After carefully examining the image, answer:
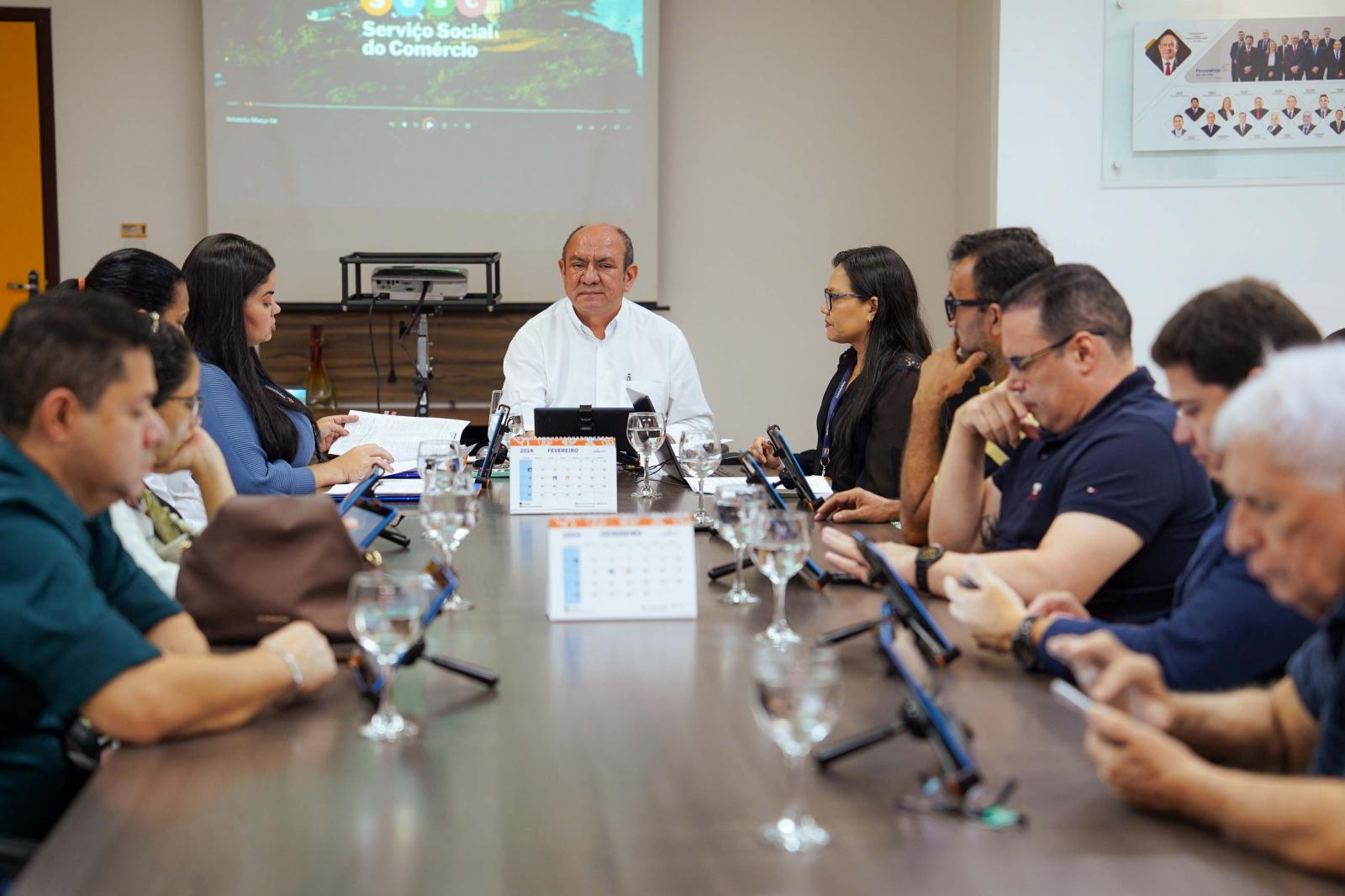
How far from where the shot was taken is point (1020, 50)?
18.2 feet

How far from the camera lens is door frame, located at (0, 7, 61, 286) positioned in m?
6.55

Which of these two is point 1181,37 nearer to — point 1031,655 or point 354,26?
point 354,26

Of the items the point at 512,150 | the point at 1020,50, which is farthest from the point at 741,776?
the point at 512,150

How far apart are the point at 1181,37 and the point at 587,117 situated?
283 centimetres

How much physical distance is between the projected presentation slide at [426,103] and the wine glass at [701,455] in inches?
151

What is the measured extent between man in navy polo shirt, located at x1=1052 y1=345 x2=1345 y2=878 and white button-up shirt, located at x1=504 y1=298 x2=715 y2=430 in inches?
147

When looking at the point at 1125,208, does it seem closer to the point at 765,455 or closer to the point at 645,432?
the point at 765,455

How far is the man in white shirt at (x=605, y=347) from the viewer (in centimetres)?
511

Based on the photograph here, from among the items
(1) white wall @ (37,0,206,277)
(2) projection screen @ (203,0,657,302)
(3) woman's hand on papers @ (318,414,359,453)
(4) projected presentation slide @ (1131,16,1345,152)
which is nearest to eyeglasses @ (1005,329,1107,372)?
(3) woman's hand on papers @ (318,414,359,453)

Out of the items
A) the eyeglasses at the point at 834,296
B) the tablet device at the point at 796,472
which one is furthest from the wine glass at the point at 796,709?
the eyeglasses at the point at 834,296

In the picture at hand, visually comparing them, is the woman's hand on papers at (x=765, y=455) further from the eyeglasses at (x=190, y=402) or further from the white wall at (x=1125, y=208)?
the white wall at (x=1125, y=208)

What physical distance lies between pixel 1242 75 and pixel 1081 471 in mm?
3852

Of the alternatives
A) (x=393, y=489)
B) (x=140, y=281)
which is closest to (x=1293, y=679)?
(x=393, y=489)

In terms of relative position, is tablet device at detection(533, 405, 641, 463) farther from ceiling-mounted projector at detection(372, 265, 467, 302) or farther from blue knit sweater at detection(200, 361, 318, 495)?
ceiling-mounted projector at detection(372, 265, 467, 302)
